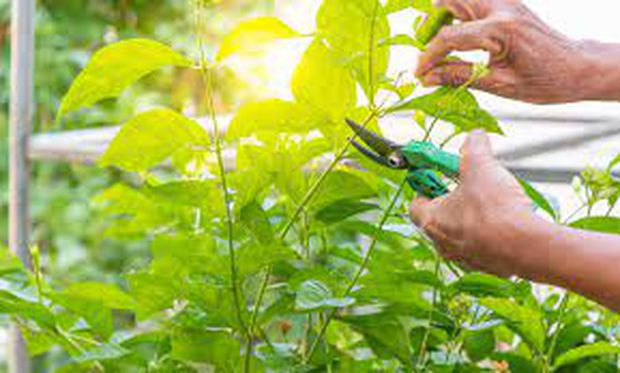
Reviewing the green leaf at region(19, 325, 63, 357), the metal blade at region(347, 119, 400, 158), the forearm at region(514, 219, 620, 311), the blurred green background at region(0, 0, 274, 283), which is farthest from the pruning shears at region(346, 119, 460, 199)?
the blurred green background at region(0, 0, 274, 283)

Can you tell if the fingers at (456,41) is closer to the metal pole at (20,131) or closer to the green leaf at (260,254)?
the green leaf at (260,254)

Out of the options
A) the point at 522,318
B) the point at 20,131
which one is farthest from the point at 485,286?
the point at 20,131

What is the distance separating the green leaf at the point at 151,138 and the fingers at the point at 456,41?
182 mm

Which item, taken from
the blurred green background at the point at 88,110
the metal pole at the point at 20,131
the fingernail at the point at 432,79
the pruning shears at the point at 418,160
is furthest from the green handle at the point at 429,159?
the blurred green background at the point at 88,110

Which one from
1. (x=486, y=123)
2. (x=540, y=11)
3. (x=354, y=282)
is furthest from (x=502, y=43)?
(x=540, y=11)

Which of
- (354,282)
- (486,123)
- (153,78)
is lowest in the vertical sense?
(153,78)

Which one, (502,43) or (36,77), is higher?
(502,43)

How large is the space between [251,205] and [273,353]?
0.17 meters

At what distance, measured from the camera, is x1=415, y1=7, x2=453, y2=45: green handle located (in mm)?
952

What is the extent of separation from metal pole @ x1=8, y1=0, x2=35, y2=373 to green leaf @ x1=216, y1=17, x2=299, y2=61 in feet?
3.36

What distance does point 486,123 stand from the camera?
97 centimetres

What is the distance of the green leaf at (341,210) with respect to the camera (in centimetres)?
103

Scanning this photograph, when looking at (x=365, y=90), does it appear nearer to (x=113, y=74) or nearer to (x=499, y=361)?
(x=113, y=74)

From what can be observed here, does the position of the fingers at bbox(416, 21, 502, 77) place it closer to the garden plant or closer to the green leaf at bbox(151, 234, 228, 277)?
the garden plant
